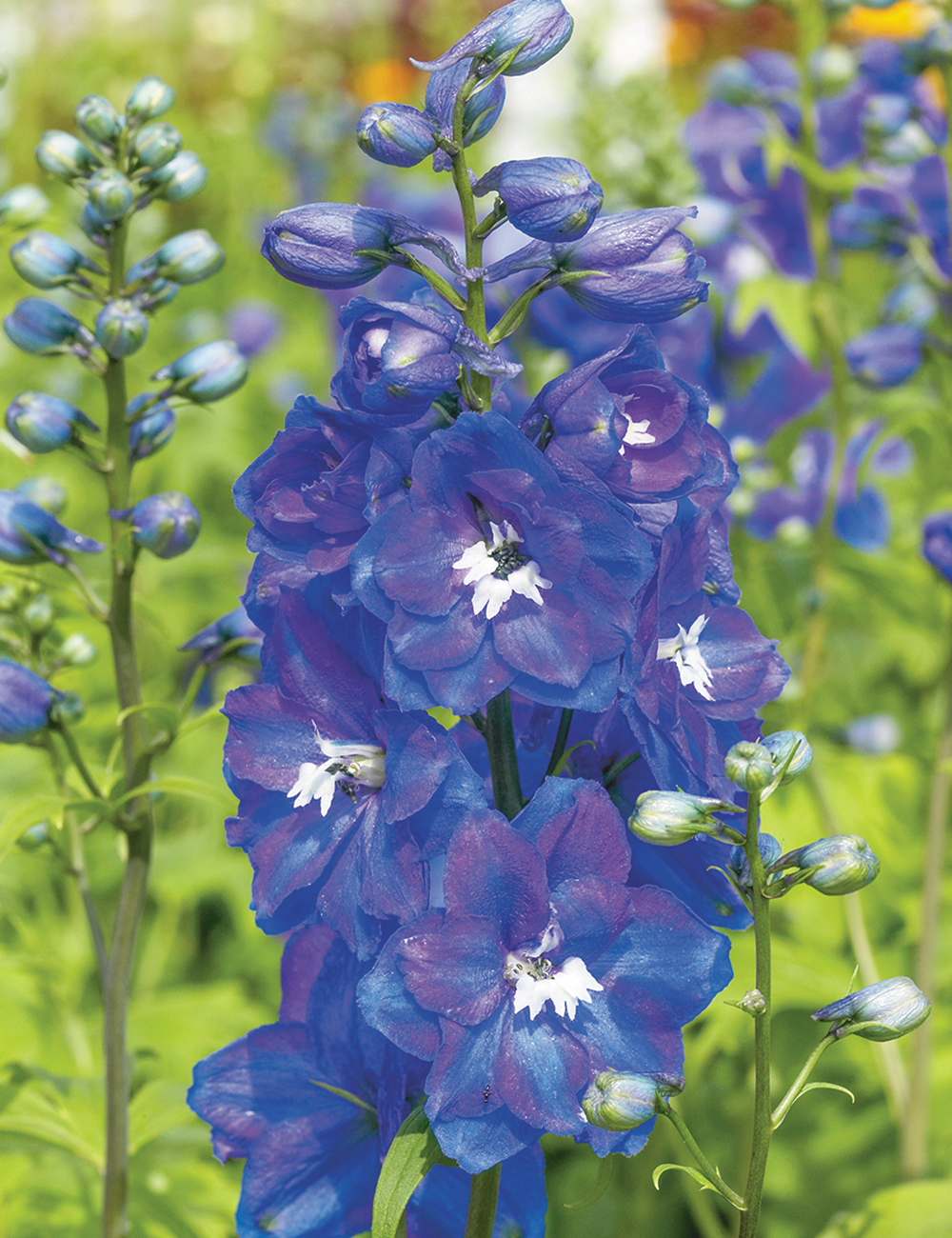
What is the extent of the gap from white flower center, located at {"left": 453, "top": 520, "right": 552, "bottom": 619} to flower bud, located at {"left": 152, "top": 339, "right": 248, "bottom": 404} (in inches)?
33.3

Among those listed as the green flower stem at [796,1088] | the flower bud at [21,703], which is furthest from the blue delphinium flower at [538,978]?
the flower bud at [21,703]

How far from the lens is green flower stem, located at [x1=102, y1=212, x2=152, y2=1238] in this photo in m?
1.91

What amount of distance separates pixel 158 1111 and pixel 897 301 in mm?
2510

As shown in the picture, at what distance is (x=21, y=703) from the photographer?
184 centimetres

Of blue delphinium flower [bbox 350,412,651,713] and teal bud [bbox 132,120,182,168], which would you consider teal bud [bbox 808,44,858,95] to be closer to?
teal bud [bbox 132,120,182,168]

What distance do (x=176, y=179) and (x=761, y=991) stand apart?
59.7 inches

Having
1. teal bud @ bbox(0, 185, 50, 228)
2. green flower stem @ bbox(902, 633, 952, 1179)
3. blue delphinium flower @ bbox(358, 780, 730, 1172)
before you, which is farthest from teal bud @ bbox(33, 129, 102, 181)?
green flower stem @ bbox(902, 633, 952, 1179)

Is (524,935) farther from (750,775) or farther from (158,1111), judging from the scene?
(158,1111)

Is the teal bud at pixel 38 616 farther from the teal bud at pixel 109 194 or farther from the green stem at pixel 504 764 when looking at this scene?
the green stem at pixel 504 764

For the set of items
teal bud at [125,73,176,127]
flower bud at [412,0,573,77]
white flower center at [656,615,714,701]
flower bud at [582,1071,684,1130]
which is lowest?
flower bud at [582,1071,684,1130]

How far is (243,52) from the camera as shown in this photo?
21.5 ft

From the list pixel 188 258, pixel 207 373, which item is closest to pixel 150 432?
pixel 207 373

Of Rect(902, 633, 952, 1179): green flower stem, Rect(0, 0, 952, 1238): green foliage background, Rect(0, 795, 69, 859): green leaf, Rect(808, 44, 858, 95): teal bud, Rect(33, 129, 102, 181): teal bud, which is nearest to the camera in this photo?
Rect(0, 795, 69, 859): green leaf

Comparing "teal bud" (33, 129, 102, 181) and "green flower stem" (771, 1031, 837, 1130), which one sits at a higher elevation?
"teal bud" (33, 129, 102, 181)
